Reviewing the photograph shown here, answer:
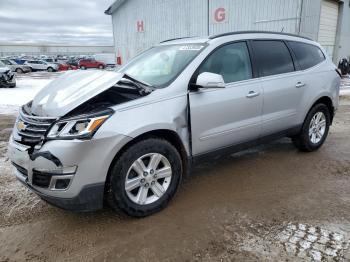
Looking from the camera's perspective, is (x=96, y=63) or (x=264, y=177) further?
(x=96, y=63)

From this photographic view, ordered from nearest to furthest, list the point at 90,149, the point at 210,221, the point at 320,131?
1. the point at 90,149
2. the point at 210,221
3. the point at 320,131

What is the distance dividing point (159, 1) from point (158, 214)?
61.2ft

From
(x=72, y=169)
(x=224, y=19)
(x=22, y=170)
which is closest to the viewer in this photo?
(x=72, y=169)

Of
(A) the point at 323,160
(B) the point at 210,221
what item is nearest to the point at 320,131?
(A) the point at 323,160

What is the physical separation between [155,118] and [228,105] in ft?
3.20

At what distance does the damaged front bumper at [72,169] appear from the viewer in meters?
2.48

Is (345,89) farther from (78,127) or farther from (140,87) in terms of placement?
(78,127)

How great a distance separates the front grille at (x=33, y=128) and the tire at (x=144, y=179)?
2.15 ft

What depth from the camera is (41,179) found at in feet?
8.50

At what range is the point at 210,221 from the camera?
2963 mm

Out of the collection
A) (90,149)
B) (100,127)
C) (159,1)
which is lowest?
(90,149)

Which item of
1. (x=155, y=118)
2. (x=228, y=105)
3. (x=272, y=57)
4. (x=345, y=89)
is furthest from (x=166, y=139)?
(x=345, y=89)

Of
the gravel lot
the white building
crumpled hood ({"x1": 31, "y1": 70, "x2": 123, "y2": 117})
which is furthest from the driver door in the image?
the white building

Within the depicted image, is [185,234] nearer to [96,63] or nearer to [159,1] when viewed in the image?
[159,1]
